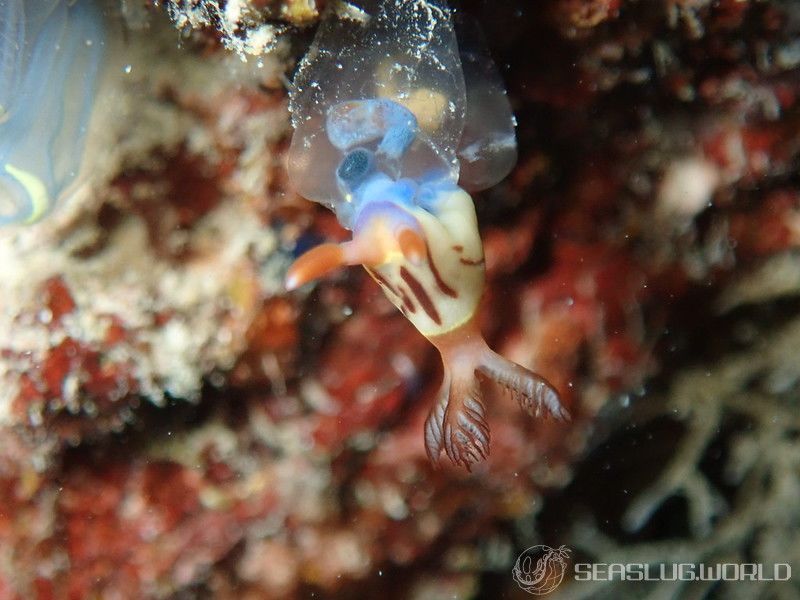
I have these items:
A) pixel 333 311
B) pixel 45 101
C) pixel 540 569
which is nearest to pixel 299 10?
pixel 45 101

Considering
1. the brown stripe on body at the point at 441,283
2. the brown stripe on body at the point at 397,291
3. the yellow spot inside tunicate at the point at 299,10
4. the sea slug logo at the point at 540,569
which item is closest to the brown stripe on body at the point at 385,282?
the brown stripe on body at the point at 397,291

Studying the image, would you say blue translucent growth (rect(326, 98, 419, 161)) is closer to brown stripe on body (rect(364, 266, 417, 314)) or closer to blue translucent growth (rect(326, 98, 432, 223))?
blue translucent growth (rect(326, 98, 432, 223))

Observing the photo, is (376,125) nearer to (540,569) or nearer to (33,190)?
(33,190)

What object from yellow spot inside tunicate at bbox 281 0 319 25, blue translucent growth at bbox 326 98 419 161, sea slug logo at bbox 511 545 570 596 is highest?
yellow spot inside tunicate at bbox 281 0 319 25

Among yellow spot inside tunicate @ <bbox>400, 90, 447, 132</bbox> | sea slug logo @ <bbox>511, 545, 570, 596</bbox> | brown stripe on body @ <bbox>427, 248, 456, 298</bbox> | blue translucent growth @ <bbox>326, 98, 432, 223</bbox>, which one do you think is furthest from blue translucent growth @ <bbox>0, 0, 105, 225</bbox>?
sea slug logo @ <bbox>511, 545, 570, 596</bbox>

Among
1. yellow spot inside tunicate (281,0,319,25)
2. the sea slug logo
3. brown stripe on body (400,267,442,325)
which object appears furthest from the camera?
the sea slug logo

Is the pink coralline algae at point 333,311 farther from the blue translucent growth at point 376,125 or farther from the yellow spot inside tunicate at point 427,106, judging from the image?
the yellow spot inside tunicate at point 427,106
